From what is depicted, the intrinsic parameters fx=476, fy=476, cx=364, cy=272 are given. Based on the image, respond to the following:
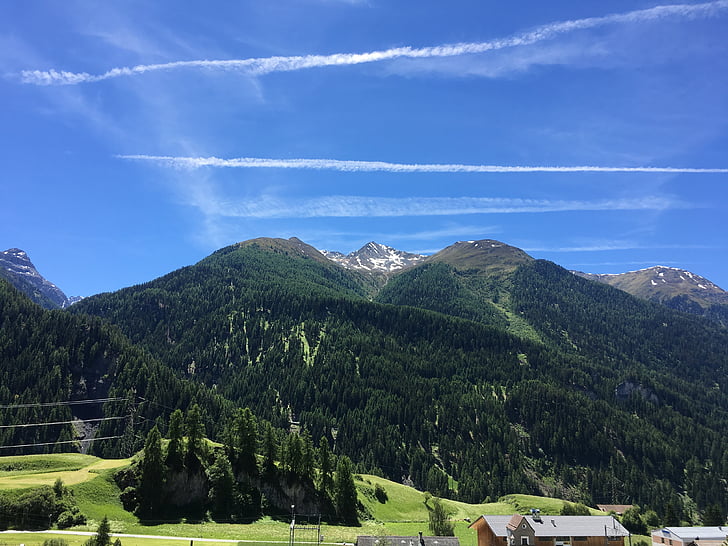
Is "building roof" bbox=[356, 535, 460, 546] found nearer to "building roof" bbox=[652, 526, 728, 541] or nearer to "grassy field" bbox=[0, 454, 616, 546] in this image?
"grassy field" bbox=[0, 454, 616, 546]

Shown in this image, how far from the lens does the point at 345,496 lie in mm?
114500

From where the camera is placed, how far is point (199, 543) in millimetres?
75625

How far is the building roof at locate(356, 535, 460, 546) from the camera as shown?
269ft

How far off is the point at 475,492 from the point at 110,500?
5912 inches

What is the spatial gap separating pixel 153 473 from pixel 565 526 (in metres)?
84.6

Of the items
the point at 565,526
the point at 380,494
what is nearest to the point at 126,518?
the point at 380,494

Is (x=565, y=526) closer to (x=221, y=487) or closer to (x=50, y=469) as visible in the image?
(x=221, y=487)

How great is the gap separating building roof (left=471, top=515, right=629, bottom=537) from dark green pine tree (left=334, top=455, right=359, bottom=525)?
31.4 m

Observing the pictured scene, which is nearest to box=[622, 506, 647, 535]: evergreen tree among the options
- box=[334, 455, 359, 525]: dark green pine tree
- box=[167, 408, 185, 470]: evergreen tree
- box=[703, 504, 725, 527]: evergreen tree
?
box=[703, 504, 725, 527]: evergreen tree

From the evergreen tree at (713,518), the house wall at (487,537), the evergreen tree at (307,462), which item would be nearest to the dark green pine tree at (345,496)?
the evergreen tree at (307,462)

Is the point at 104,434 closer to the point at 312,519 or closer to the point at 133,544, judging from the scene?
the point at 312,519

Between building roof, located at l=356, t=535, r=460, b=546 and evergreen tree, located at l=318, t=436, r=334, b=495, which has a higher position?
evergreen tree, located at l=318, t=436, r=334, b=495

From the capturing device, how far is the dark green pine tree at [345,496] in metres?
113

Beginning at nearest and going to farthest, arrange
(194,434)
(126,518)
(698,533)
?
(126,518)
(194,434)
(698,533)
